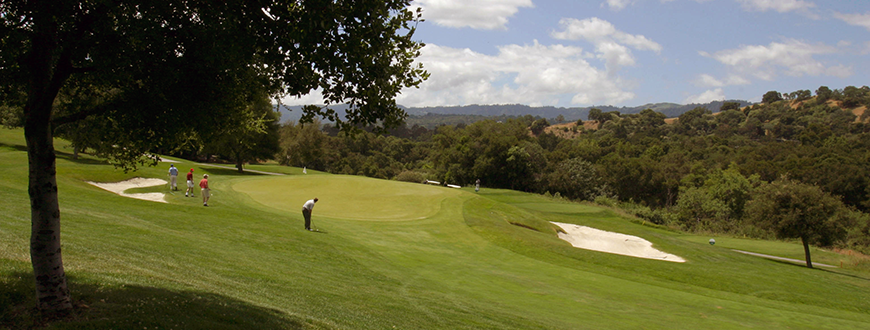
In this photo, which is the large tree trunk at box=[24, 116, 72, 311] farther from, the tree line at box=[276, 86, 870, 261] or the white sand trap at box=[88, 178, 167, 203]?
the tree line at box=[276, 86, 870, 261]

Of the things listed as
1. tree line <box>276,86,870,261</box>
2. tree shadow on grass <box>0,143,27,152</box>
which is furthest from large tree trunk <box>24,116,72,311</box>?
tree shadow on grass <box>0,143,27,152</box>

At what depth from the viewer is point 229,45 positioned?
18.8ft

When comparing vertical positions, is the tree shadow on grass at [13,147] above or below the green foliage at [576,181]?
above

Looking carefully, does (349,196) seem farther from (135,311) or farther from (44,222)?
(44,222)

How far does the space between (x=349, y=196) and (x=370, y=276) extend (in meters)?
17.4

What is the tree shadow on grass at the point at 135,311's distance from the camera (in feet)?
19.2

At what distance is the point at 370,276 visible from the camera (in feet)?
46.9

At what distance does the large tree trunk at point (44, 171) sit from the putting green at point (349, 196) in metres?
19.2

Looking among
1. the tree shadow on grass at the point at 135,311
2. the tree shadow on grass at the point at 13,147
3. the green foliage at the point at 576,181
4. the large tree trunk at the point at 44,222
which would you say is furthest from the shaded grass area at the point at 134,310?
the green foliage at the point at 576,181

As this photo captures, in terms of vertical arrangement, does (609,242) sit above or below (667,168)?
below

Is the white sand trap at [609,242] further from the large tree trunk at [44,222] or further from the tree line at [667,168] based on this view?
the large tree trunk at [44,222]

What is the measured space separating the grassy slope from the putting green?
1.04ft

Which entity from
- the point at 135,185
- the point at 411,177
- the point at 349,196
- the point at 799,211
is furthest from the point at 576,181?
the point at 135,185

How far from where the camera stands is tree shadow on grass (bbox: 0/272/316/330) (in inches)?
231
